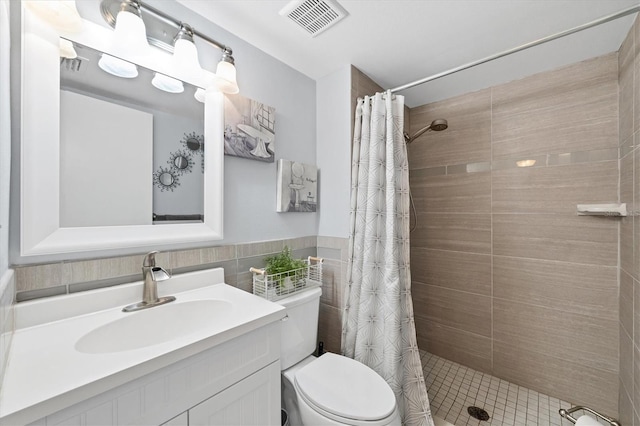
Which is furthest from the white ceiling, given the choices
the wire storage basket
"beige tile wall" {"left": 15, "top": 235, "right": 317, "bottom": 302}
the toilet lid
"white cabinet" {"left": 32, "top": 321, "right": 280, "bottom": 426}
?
the toilet lid

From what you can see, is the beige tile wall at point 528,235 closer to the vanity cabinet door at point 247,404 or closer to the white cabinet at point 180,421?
the vanity cabinet door at point 247,404

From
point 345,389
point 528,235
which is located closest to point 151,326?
point 345,389

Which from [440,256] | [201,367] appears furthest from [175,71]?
[440,256]

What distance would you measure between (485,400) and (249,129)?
2292mm

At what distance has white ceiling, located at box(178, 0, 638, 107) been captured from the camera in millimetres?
1225

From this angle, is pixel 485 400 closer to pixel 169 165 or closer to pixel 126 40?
pixel 169 165

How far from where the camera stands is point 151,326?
1021 millimetres

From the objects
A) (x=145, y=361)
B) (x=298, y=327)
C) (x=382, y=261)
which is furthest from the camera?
(x=382, y=261)

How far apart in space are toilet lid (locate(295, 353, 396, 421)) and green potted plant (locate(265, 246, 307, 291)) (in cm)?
43

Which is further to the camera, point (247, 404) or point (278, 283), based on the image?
point (278, 283)

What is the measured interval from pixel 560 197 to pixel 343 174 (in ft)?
4.63

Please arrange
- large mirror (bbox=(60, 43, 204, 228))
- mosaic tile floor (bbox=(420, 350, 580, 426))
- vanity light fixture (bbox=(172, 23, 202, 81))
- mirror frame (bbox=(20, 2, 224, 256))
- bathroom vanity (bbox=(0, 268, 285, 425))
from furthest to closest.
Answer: mosaic tile floor (bbox=(420, 350, 580, 426)) < vanity light fixture (bbox=(172, 23, 202, 81)) < large mirror (bbox=(60, 43, 204, 228)) < mirror frame (bbox=(20, 2, 224, 256)) < bathroom vanity (bbox=(0, 268, 285, 425))

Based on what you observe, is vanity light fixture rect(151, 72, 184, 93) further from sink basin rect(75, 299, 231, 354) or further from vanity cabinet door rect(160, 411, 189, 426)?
vanity cabinet door rect(160, 411, 189, 426)

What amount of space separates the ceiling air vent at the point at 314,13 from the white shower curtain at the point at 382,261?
491mm
